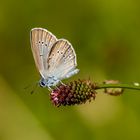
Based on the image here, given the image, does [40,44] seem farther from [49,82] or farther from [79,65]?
[79,65]

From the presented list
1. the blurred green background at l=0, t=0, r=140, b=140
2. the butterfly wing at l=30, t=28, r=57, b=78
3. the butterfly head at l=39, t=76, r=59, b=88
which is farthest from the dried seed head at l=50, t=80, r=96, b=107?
the blurred green background at l=0, t=0, r=140, b=140

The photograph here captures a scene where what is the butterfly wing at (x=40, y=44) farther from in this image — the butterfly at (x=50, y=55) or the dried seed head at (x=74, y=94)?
the dried seed head at (x=74, y=94)

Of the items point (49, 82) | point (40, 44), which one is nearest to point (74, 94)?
point (49, 82)

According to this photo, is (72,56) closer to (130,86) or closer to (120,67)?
(130,86)

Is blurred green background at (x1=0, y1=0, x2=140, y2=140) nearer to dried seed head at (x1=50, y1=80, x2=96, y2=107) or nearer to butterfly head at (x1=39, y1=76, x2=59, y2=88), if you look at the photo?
butterfly head at (x1=39, y1=76, x2=59, y2=88)

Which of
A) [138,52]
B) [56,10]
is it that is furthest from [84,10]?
[138,52]
